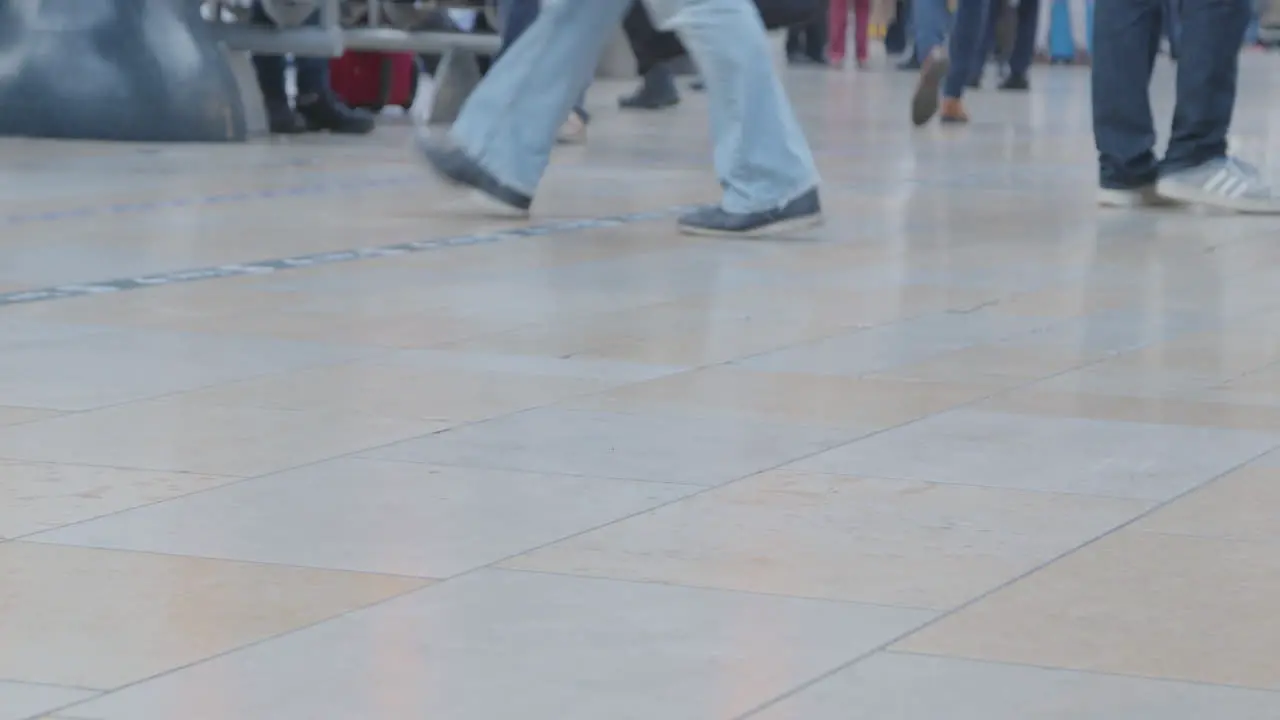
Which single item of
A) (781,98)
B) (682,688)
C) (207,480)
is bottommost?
(781,98)

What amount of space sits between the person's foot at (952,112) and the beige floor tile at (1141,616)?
31.2 feet

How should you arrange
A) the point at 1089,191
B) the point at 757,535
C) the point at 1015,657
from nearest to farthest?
1. the point at 1015,657
2. the point at 757,535
3. the point at 1089,191

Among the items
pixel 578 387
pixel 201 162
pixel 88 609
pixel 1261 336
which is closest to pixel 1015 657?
pixel 88 609

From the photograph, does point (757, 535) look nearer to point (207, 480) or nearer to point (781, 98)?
point (207, 480)

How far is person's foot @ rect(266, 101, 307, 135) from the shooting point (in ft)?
34.1

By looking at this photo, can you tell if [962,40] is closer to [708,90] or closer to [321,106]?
[321,106]

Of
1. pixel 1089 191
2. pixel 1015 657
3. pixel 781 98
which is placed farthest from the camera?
pixel 1089 191

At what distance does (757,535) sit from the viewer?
9.59 feet

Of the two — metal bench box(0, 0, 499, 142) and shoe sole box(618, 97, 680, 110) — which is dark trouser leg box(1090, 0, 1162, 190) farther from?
shoe sole box(618, 97, 680, 110)

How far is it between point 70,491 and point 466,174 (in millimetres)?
3620

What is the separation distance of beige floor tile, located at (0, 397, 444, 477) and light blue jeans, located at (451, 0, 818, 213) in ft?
8.84

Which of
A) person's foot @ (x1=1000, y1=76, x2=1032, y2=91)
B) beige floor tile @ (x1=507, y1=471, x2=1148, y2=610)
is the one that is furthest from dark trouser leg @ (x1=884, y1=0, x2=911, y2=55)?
beige floor tile @ (x1=507, y1=471, x2=1148, y2=610)

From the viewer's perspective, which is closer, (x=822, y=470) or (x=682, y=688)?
(x=682, y=688)

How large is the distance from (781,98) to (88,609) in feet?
13.1
